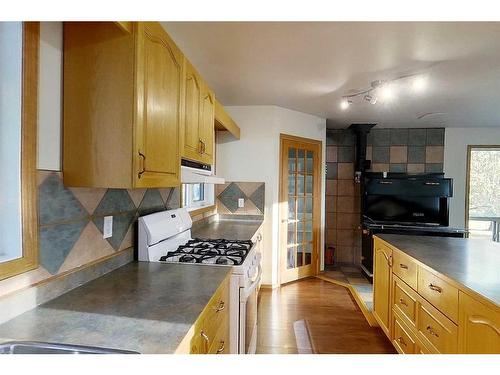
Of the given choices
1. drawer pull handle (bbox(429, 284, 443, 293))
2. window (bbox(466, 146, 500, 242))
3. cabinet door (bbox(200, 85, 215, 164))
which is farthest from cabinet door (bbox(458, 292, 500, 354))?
window (bbox(466, 146, 500, 242))

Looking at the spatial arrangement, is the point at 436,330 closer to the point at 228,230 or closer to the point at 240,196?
the point at 228,230

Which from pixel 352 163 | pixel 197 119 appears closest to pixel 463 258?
pixel 197 119

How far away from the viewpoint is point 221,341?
4.57 feet

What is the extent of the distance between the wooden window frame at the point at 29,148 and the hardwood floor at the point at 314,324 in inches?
71.4

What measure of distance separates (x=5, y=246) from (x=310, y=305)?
9.16ft

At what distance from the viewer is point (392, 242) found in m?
2.38

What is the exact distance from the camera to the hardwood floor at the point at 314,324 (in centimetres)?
233

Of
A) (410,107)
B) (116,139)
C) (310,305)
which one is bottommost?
(310,305)

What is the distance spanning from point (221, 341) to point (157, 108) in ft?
3.64

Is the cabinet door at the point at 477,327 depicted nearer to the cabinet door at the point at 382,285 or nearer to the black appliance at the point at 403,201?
the cabinet door at the point at 382,285

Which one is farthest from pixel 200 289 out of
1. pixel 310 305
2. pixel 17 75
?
pixel 310 305

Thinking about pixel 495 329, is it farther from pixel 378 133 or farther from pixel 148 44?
pixel 378 133

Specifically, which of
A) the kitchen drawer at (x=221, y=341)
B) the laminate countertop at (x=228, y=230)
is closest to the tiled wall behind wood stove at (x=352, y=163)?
the laminate countertop at (x=228, y=230)

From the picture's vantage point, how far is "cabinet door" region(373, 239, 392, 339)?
7.60 ft
